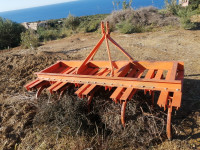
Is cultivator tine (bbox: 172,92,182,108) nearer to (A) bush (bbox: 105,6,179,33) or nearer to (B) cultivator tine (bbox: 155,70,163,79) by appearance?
(B) cultivator tine (bbox: 155,70,163,79)

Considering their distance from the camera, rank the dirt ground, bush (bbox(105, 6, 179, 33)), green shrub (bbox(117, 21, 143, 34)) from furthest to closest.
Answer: bush (bbox(105, 6, 179, 33)) < green shrub (bbox(117, 21, 143, 34)) < the dirt ground

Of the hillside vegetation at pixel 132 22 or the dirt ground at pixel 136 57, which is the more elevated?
the hillside vegetation at pixel 132 22

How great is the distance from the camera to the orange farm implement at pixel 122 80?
98.0 inches

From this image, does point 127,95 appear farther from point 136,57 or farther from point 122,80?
point 136,57

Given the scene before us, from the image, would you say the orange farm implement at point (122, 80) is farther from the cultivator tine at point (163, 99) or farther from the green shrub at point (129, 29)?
the green shrub at point (129, 29)

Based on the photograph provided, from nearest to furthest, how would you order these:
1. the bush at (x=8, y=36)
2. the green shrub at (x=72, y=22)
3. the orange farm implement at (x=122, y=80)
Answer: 1. the orange farm implement at (x=122, y=80)
2. the bush at (x=8, y=36)
3. the green shrub at (x=72, y=22)

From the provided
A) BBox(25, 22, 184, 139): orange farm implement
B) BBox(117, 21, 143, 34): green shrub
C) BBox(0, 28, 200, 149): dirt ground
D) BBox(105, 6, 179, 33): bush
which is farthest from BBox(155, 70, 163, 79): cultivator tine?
BBox(105, 6, 179, 33): bush

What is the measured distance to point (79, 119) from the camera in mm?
2936

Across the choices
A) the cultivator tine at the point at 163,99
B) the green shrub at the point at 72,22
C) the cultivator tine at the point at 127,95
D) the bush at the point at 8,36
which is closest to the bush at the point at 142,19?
the green shrub at the point at 72,22

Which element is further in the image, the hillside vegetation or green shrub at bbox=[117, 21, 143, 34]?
the hillside vegetation

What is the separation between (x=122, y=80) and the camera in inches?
109

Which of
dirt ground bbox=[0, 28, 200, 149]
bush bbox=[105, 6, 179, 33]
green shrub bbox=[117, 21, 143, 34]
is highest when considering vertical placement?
bush bbox=[105, 6, 179, 33]

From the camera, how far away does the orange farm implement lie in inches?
98.0

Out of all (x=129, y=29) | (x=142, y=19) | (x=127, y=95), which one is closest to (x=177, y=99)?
(x=127, y=95)
